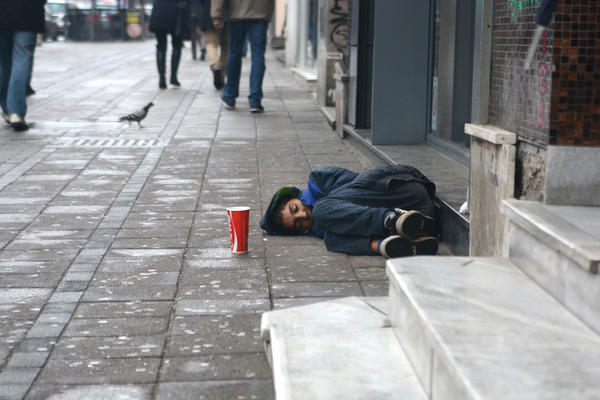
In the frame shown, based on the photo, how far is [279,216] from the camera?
17.2 ft

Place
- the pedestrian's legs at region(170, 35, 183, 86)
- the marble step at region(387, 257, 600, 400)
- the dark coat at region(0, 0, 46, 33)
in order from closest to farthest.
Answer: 1. the marble step at region(387, 257, 600, 400)
2. the dark coat at region(0, 0, 46, 33)
3. the pedestrian's legs at region(170, 35, 183, 86)

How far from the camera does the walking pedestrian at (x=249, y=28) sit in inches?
447

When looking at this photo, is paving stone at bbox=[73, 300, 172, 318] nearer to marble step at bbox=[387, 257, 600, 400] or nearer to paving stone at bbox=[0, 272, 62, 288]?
paving stone at bbox=[0, 272, 62, 288]

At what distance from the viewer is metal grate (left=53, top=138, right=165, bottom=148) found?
910 centimetres

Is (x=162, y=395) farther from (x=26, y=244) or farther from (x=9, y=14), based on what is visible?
(x=9, y=14)

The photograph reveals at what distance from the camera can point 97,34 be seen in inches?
1702

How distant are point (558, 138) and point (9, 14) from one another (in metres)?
7.47

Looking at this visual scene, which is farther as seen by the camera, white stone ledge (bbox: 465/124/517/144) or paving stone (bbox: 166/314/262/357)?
white stone ledge (bbox: 465/124/517/144)

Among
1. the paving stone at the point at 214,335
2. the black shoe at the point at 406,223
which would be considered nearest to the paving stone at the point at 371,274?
the black shoe at the point at 406,223

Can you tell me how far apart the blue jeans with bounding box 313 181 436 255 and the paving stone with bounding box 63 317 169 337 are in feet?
4.58

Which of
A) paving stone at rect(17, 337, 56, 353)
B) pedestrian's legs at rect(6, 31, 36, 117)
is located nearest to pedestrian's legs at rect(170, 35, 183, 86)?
pedestrian's legs at rect(6, 31, 36, 117)

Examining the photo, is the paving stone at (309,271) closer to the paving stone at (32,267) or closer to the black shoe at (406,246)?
the black shoe at (406,246)

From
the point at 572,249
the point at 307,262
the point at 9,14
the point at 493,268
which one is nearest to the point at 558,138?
the point at 493,268

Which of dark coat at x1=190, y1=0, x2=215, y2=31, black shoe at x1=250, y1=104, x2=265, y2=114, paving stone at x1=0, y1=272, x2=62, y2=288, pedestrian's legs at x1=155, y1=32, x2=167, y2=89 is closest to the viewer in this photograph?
paving stone at x1=0, y1=272, x2=62, y2=288
